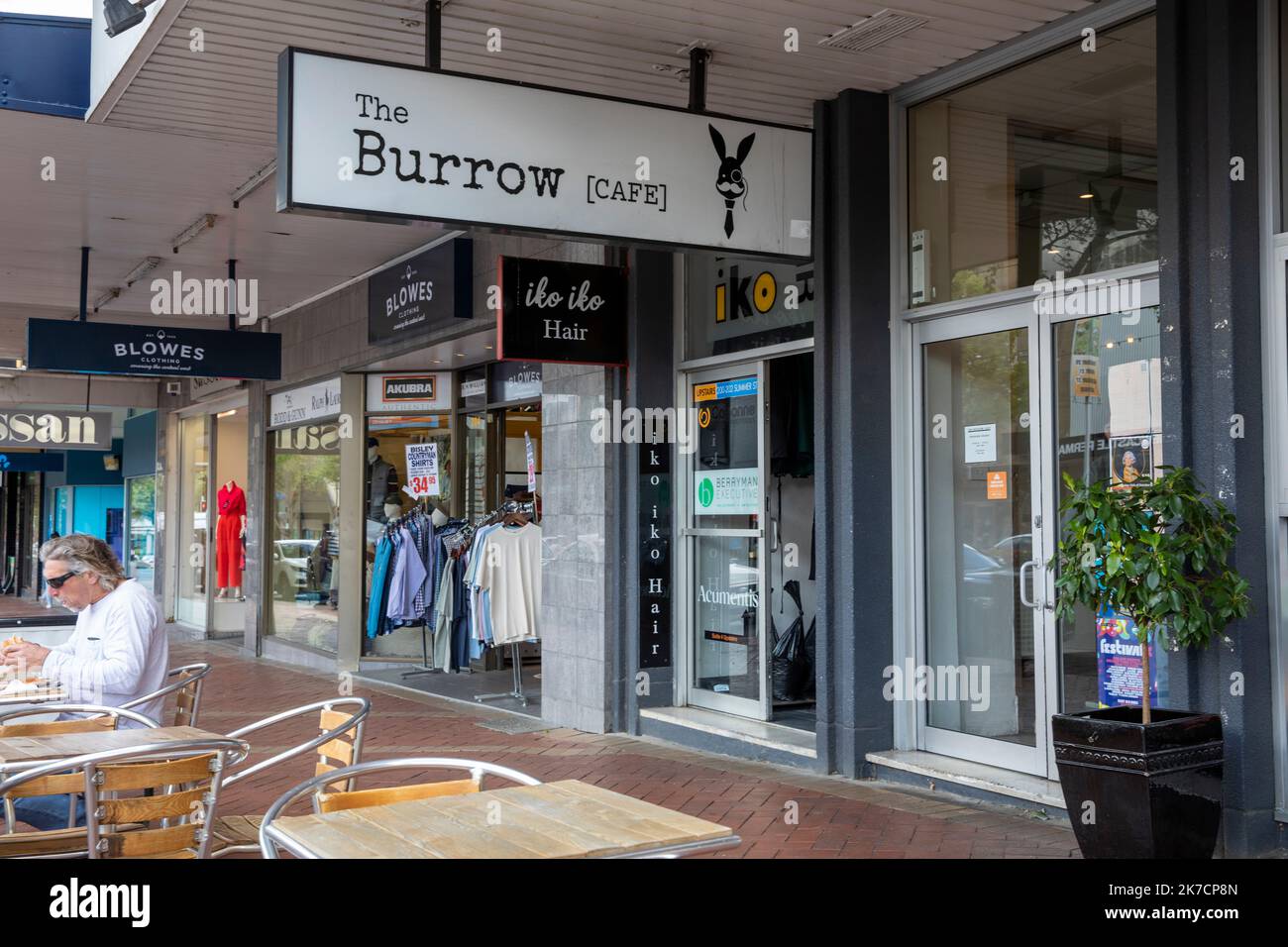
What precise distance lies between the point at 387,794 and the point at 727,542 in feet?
15.6

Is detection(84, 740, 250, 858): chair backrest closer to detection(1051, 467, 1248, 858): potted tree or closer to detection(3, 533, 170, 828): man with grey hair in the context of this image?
detection(3, 533, 170, 828): man with grey hair

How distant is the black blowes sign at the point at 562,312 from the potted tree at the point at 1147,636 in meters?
3.84

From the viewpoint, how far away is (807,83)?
6375mm

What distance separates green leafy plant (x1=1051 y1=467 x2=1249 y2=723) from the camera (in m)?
4.44

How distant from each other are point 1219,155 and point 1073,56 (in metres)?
1.26

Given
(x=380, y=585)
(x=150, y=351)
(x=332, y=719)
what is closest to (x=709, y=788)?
(x=332, y=719)

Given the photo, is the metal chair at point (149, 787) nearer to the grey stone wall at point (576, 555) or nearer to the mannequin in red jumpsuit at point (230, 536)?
the grey stone wall at point (576, 555)

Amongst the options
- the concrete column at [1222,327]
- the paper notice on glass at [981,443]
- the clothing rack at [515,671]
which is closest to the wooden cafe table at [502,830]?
the concrete column at [1222,327]

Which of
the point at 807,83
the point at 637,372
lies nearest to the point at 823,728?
the point at 637,372

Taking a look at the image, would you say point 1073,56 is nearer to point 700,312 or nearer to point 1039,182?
point 1039,182

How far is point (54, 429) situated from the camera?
57.0ft

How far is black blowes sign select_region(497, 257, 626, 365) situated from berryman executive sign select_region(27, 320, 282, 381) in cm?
407

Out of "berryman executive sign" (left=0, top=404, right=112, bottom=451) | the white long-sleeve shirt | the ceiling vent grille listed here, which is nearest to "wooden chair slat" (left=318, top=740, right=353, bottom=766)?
the white long-sleeve shirt

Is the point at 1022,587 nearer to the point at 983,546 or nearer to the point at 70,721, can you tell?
the point at 983,546
